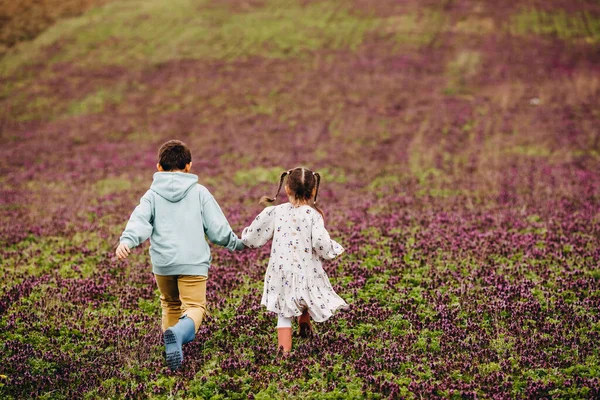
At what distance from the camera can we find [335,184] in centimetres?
1859

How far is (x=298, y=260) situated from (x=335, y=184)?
11.9 metres

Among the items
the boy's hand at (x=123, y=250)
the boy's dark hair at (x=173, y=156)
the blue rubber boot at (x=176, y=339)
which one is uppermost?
the boy's dark hair at (x=173, y=156)

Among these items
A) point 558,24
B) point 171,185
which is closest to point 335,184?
point 171,185

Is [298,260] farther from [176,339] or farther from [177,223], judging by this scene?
[176,339]

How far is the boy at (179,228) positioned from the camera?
6648 millimetres

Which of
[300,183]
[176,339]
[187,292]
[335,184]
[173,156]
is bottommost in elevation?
[335,184]

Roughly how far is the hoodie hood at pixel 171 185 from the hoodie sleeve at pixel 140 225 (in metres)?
0.16

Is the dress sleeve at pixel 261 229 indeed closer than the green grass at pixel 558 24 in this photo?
Yes

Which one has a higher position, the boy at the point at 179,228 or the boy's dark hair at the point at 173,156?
the boy's dark hair at the point at 173,156

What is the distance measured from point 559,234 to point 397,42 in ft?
106

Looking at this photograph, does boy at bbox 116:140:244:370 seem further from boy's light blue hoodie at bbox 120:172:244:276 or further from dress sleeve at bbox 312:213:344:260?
dress sleeve at bbox 312:213:344:260

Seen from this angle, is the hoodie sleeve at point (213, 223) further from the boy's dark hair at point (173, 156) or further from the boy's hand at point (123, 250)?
the boy's hand at point (123, 250)

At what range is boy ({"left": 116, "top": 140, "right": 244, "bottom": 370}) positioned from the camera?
21.8ft

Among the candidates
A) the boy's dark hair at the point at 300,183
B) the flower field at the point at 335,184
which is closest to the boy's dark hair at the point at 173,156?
the boy's dark hair at the point at 300,183
